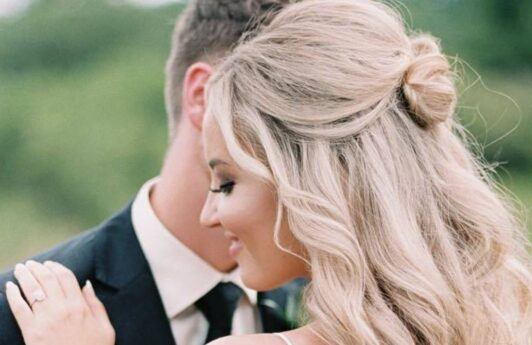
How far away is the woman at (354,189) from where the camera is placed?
2.29 meters

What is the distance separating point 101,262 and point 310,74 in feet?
2.56

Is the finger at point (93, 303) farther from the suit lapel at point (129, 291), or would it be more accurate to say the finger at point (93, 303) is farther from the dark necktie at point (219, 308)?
the dark necktie at point (219, 308)

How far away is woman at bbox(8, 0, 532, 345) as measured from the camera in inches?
90.4

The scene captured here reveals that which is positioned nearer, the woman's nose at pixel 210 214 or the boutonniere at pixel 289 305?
the woman's nose at pixel 210 214

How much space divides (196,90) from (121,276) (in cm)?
53

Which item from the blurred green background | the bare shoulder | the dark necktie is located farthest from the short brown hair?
the blurred green background

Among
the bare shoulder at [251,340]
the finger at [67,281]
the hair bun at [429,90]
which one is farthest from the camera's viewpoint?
the finger at [67,281]

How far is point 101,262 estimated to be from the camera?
2805mm

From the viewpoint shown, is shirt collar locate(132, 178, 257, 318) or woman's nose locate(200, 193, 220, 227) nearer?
woman's nose locate(200, 193, 220, 227)

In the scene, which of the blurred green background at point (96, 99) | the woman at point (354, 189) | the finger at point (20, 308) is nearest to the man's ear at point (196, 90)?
the woman at point (354, 189)

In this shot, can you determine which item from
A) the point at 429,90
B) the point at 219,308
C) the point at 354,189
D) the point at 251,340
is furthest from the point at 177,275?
the point at 429,90

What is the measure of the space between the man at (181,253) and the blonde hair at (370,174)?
51 centimetres

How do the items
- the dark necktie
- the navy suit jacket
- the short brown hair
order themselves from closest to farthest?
the navy suit jacket < the dark necktie < the short brown hair

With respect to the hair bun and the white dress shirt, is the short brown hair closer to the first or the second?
the white dress shirt
